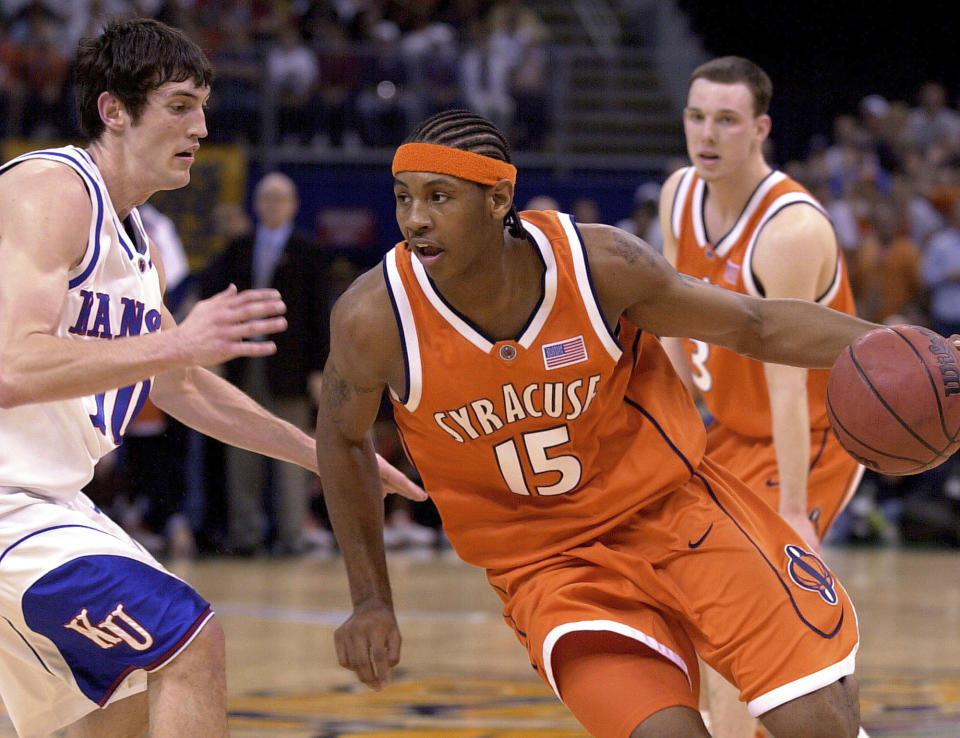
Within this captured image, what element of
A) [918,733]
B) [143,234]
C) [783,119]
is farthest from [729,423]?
[783,119]

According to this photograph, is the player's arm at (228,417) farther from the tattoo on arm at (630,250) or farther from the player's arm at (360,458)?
the tattoo on arm at (630,250)

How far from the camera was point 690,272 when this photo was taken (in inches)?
185

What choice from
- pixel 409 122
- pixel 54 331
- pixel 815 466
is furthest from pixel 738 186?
pixel 409 122

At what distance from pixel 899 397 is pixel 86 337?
1.84 meters

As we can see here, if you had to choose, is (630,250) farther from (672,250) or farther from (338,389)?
(672,250)

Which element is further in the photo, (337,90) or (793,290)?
(337,90)

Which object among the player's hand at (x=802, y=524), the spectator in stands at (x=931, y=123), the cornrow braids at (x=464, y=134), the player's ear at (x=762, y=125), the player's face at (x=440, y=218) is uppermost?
the cornrow braids at (x=464, y=134)

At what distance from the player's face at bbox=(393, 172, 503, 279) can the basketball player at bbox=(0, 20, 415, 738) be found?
13.6 inches

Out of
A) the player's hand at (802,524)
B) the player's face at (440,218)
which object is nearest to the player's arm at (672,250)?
the player's hand at (802,524)

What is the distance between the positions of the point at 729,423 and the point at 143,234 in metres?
2.06

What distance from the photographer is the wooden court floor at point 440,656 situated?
16.3 ft

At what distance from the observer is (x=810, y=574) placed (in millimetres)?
3250

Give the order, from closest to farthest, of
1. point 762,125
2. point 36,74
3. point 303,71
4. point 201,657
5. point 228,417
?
point 201,657 → point 228,417 → point 762,125 → point 36,74 → point 303,71

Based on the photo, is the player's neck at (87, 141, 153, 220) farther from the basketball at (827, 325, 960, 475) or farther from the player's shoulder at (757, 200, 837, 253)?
the player's shoulder at (757, 200, 837, 253)
